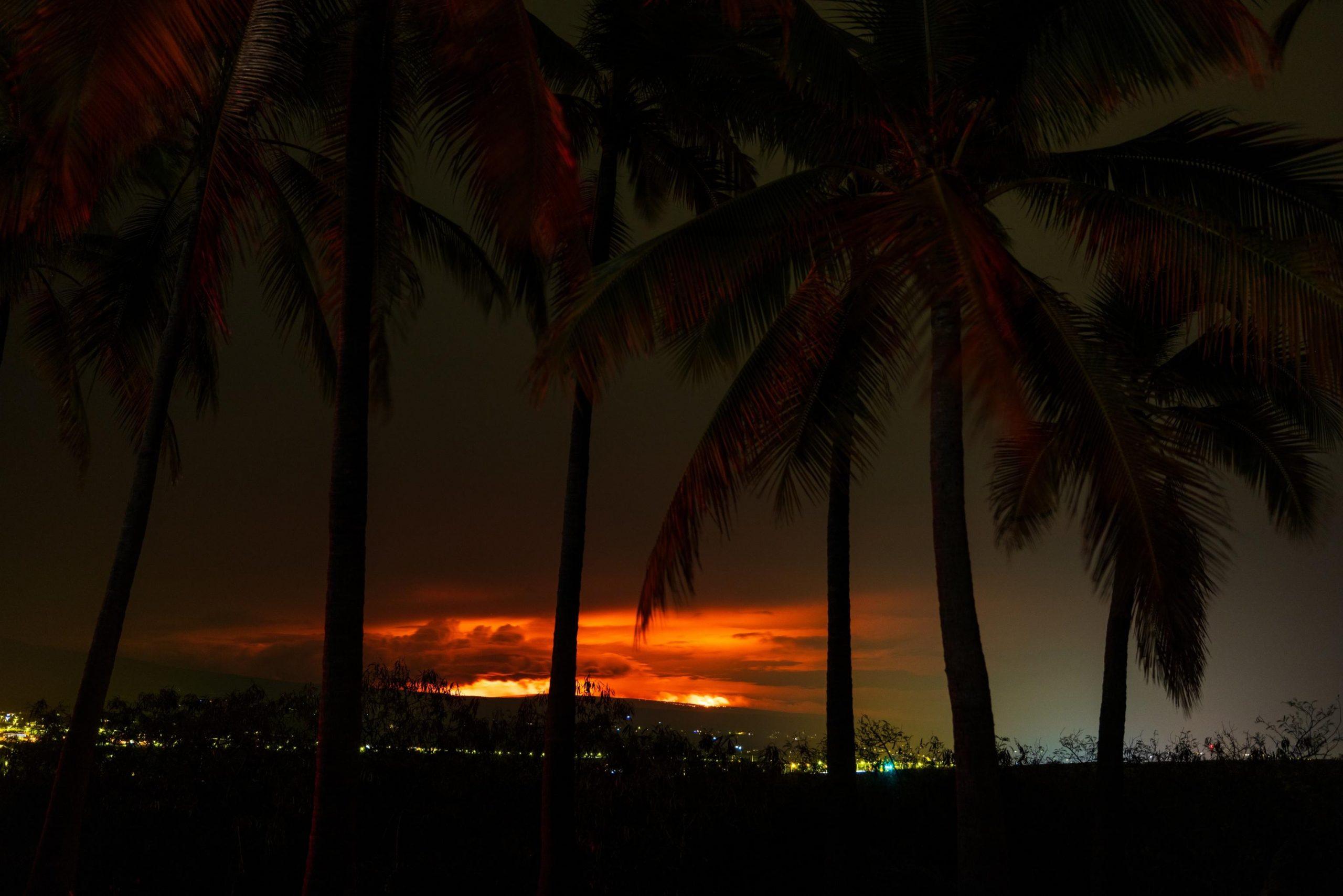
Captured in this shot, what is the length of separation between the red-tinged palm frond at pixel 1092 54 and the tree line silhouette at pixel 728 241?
2 centimetres

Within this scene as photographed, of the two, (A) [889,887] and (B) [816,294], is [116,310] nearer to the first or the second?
(B) [816,294]

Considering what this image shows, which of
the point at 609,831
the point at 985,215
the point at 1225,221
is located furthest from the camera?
the point at 609,831

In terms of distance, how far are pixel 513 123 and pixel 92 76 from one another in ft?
8.20

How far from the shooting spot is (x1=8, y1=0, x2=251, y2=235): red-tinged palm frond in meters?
4.97

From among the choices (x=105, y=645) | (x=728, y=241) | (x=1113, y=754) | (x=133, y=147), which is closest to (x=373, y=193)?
(x=133, y=147)

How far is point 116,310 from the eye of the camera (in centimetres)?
1220

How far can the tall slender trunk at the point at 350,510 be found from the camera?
664cm

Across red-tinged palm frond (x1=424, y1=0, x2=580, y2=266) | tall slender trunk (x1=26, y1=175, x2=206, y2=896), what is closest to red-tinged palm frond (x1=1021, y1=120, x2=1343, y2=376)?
red-tinged palm frond (x1=424, y1=0, x2=580, y2=266)

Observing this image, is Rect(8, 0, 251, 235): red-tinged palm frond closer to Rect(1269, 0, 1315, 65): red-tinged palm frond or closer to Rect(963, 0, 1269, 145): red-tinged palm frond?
Rect(963, 0, 1269, 145): red-tinged palm frond

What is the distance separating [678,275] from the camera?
7.82 metres

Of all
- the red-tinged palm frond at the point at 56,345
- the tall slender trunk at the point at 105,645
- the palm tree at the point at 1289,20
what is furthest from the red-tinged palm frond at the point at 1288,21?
the red-tinged palm frond at the point at 56,345

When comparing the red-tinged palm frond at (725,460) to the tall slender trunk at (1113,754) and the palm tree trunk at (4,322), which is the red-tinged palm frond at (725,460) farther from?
the palm tree trunk at (4,322)

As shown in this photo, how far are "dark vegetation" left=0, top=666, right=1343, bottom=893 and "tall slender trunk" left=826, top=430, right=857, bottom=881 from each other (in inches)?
16.8

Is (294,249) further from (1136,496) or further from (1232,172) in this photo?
(1232,172)
